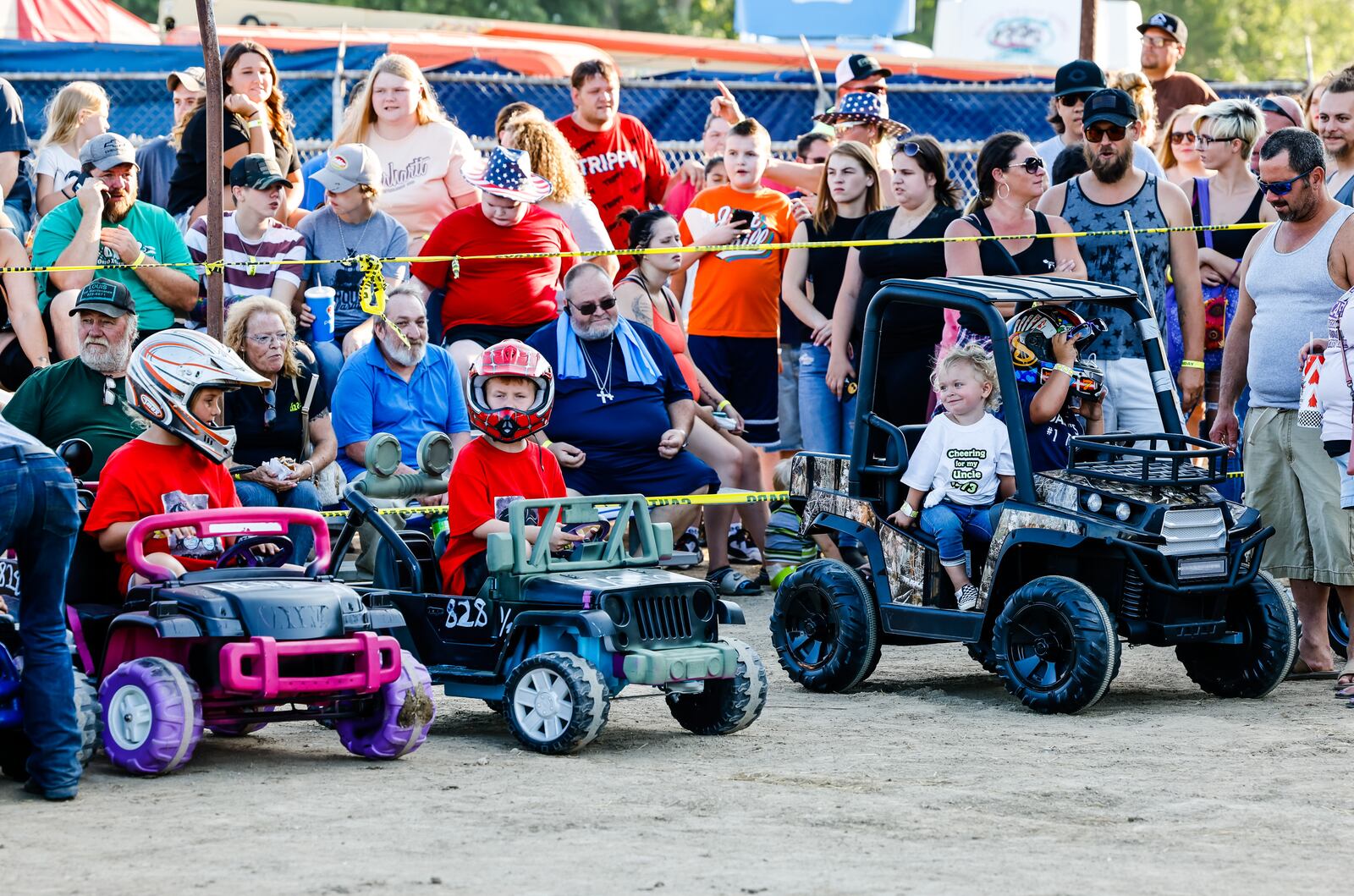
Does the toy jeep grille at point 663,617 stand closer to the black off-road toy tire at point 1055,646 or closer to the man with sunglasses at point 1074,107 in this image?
the black off-road toy tire at point 1055,646

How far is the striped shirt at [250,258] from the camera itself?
33.3 feet

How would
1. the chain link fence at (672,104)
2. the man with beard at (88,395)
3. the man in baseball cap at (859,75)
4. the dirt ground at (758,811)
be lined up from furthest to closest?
the chain link fence at (672,104)
the man in baseball cap at (859,75)
the man with beard at (88,395)
the dirt ground at (758,811)

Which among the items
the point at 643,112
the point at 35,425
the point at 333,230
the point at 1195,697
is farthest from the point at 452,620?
the point at 643,112

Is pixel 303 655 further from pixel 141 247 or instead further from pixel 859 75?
pixel 859 75

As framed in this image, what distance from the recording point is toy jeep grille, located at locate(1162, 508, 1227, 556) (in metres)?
7.17

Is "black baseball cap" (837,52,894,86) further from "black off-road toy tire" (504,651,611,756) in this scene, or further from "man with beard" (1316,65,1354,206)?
"black off-road toy tire" (504,651,611,756)

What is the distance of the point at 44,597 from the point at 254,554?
44.9 inches

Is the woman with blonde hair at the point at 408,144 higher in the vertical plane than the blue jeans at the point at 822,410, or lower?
higher

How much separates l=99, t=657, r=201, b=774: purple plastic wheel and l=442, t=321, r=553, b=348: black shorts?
4443mm

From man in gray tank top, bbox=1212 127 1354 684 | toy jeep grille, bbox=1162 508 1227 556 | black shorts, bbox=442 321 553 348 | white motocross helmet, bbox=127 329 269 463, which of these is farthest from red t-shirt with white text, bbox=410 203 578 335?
toy jeep grille, bbox=1162 508 1227 556

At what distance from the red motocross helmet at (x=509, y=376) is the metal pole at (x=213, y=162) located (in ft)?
7.22

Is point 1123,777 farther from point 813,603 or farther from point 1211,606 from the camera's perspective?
point 813,603

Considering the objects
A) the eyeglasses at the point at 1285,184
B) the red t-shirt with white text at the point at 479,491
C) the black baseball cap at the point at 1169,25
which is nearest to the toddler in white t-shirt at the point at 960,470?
the eyeglasses at the point at 1285,184

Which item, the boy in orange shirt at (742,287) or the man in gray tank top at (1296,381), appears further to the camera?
the boy in orange shirt at (742,287)
